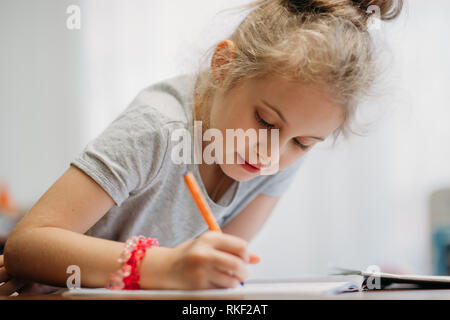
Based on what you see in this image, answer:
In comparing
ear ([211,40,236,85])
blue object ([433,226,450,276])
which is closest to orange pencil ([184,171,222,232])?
ear ([211,40,236,85])

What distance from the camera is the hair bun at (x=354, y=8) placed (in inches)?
23.4

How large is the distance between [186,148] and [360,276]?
28cm

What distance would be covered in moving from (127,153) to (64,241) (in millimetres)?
133

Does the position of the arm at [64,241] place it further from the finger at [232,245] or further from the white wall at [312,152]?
the white wall at [312,152]

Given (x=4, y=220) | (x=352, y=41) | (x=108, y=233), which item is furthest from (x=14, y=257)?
(x=4, y=220)

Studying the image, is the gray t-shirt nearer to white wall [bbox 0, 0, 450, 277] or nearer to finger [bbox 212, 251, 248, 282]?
finger [bbox 212, 251, 248, 282]

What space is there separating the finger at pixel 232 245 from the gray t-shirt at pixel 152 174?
0.19 metres

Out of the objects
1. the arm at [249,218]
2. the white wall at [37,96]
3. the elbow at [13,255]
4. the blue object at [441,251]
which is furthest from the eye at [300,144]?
the white wall at [37,96]

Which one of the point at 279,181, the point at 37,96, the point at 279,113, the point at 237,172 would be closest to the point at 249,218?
the point at 279,181

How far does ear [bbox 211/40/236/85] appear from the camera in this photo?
629mm

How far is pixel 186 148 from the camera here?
638 mm

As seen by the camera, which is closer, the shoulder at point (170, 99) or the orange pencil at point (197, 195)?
the orange pencil at point (197, 195)

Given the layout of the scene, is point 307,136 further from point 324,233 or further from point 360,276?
point 324,233

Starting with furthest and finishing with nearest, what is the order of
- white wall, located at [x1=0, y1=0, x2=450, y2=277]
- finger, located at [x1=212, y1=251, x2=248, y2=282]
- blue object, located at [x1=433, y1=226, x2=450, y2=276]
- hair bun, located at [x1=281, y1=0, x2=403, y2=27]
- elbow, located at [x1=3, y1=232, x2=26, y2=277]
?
white wall, located at [x1=0, y1=0, x2=450, y2=277] < blue object, located at [x1=433, y1=226, x2=450, y2=276] < hair bun, located at [x1=281, y1=0, x2=403, y2=27] < elbow, located at [x1=3, y1=232, x2=26, y2=277] < finger, located at [x1=212, y1=251, x2=248, y2=282]
